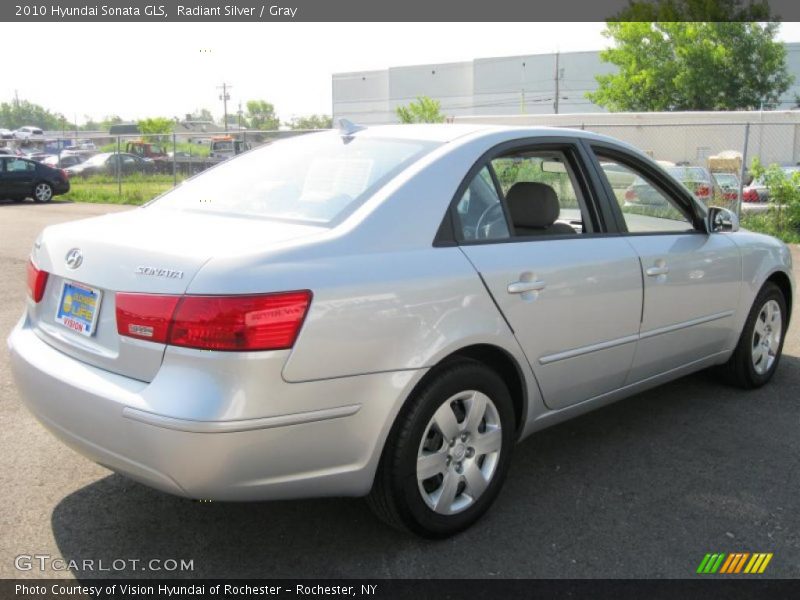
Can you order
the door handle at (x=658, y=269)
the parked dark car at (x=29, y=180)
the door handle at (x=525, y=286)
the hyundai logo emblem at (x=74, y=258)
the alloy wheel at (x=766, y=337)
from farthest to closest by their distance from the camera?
the parked dark car at (x=29, y=180)
the alloy wheel at (x=766, y=337)
the door handle at (x=658, y=269)
the door handle at (x=525, y=286)
the hyundai logo emblem at (x=74, y=258)

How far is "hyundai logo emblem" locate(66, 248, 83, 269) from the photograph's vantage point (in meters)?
2.98

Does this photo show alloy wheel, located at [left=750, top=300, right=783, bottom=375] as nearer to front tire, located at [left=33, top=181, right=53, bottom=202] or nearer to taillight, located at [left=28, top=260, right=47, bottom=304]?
taillight, located at [left=28, top=260, right=47, bottom=304]

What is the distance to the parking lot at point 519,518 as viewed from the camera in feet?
9.95

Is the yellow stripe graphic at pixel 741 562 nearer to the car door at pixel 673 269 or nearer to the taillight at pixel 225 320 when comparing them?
the car door at pixel 673 269

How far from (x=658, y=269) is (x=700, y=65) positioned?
47826 mm

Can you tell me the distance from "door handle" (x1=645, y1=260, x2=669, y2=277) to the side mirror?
0.63 metres

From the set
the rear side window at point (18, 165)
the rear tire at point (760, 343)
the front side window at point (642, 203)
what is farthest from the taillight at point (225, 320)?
the rear side window at point (18, 165)

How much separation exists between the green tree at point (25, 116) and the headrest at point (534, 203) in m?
132

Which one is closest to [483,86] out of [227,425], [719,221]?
[719,221]

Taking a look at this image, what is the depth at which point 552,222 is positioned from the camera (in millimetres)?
3943

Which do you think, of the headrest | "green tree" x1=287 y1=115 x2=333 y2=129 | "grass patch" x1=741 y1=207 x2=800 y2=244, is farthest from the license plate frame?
"green tree" x1=287 y1=115 x2=333 y2=129

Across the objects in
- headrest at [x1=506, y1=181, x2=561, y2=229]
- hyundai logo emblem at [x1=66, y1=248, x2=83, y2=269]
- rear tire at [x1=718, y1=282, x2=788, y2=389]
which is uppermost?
headrest at [x1=506, y1=181, x2=561, y2=229]

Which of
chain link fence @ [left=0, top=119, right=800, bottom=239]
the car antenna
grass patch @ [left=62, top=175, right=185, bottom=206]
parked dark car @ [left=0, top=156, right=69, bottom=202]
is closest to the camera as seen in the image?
the car antenna

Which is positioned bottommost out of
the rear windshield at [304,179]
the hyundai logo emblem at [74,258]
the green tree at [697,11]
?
the hyundai logo emblem at [74,258]
